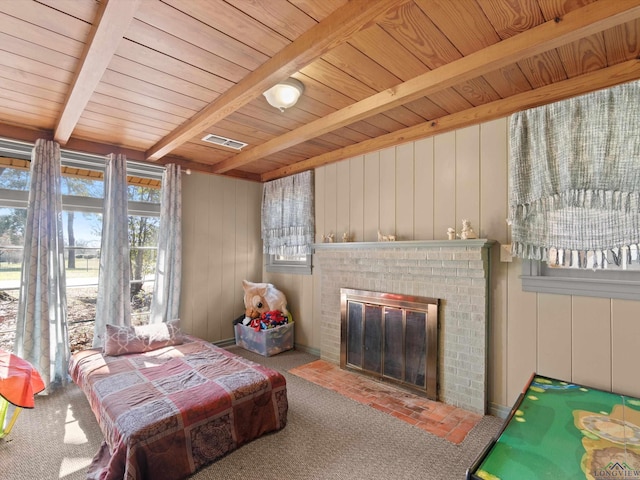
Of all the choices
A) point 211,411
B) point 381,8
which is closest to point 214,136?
point 381,8

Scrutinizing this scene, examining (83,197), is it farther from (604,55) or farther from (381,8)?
(604,55)

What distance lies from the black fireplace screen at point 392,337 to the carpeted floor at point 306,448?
52cm

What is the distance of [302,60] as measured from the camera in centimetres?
172

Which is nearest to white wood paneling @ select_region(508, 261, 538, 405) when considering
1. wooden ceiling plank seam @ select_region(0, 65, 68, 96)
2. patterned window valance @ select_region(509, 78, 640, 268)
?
patterned window valance @ select_region(509, 78, 640, 268)

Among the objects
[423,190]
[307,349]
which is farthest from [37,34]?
[307,349]

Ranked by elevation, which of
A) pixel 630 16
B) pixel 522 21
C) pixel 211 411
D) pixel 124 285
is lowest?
pixel 211 411

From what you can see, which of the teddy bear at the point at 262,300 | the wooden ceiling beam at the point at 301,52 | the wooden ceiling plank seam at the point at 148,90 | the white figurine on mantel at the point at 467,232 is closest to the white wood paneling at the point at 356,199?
the white figurine on mantel at the point at 467,232

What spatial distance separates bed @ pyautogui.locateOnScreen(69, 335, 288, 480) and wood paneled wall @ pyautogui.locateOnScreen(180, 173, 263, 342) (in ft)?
4.31

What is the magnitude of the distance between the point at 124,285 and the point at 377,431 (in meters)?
2.83

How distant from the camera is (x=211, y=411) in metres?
2.02

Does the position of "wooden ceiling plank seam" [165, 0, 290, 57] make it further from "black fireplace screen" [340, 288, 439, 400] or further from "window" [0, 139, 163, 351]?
"window" [0, 139, 163, 351]

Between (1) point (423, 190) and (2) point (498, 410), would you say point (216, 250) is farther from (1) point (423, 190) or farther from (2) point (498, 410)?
(2) point (498, 410)

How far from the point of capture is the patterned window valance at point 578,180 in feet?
6.23

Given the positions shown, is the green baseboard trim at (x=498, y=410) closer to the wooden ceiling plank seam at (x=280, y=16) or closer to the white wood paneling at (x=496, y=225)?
the white wood paneling at (x=496, y=225)
